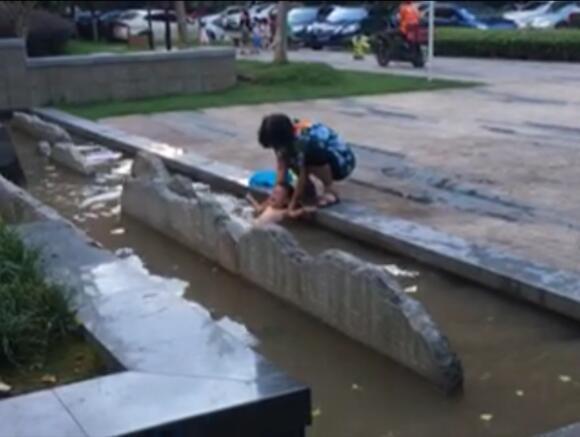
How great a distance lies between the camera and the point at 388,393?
207 inches

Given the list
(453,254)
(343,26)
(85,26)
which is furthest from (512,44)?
(85,26)

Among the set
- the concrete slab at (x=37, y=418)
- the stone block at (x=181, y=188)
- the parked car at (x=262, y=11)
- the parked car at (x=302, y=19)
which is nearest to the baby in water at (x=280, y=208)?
the stone block at (x=181, y=188)

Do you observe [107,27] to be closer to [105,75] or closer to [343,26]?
[343,26]

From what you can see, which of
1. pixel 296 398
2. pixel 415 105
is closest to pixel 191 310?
pixel 296 398

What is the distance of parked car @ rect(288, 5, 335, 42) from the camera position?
→ 37.8 m

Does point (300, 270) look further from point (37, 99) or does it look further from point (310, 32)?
point (310, 32)

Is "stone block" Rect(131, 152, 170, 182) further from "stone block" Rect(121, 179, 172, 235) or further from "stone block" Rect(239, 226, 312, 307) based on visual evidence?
"stone block" Rect(239, 226, 312, 307)

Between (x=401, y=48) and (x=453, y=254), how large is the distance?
18668 millimetres

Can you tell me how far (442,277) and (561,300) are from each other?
3.58 feet

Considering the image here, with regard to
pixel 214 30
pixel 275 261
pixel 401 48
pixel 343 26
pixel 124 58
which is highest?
pixel 124 58

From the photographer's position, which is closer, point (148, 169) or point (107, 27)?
point (148, 169)

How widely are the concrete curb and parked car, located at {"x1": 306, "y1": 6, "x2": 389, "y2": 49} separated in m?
26.6

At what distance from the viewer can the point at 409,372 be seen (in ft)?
17.7

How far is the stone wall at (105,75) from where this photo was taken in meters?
17.8
